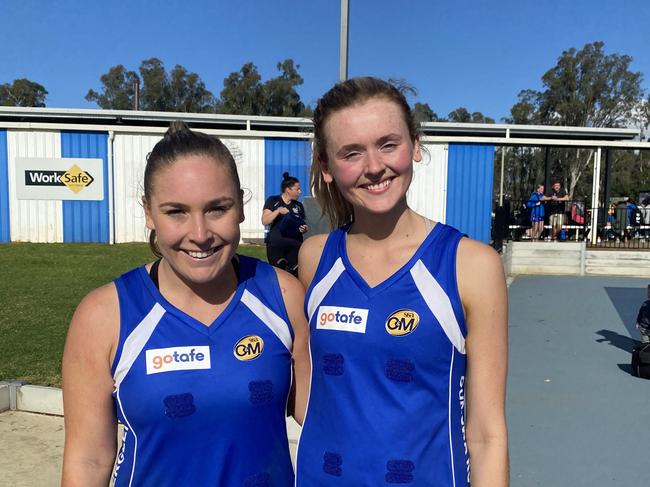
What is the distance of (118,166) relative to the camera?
17.7 m

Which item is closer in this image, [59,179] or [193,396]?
[193,396]

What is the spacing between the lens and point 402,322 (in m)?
1.70

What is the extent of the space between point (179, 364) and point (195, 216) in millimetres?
446

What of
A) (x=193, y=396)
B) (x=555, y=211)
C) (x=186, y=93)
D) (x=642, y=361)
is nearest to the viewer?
(x=193, y=396)

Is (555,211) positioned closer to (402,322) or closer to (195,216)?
(402,322)

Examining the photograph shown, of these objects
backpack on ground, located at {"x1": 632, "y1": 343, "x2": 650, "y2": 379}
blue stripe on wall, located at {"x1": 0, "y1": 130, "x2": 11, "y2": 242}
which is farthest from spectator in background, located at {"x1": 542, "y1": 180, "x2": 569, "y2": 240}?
blue stripe on wall, located at {"x1": 0, "y1": 130, "x2": 11, "y2": 242}

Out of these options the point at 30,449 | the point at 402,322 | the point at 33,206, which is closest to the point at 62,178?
the point at 33,206

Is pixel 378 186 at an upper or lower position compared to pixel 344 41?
lower

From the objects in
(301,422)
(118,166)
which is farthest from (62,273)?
(301,422)

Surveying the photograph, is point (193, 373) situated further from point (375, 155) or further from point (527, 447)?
point (527, 447)

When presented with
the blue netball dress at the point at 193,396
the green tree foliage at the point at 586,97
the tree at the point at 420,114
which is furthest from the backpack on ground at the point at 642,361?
the green tree foliage at the point at 586,97

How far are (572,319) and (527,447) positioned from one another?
539cm

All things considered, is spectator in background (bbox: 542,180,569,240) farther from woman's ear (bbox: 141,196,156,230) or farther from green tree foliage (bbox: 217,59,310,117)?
green tree foliage (bbox: 217,59,310,117)

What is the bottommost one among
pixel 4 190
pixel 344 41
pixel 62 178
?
pixel 4 190
